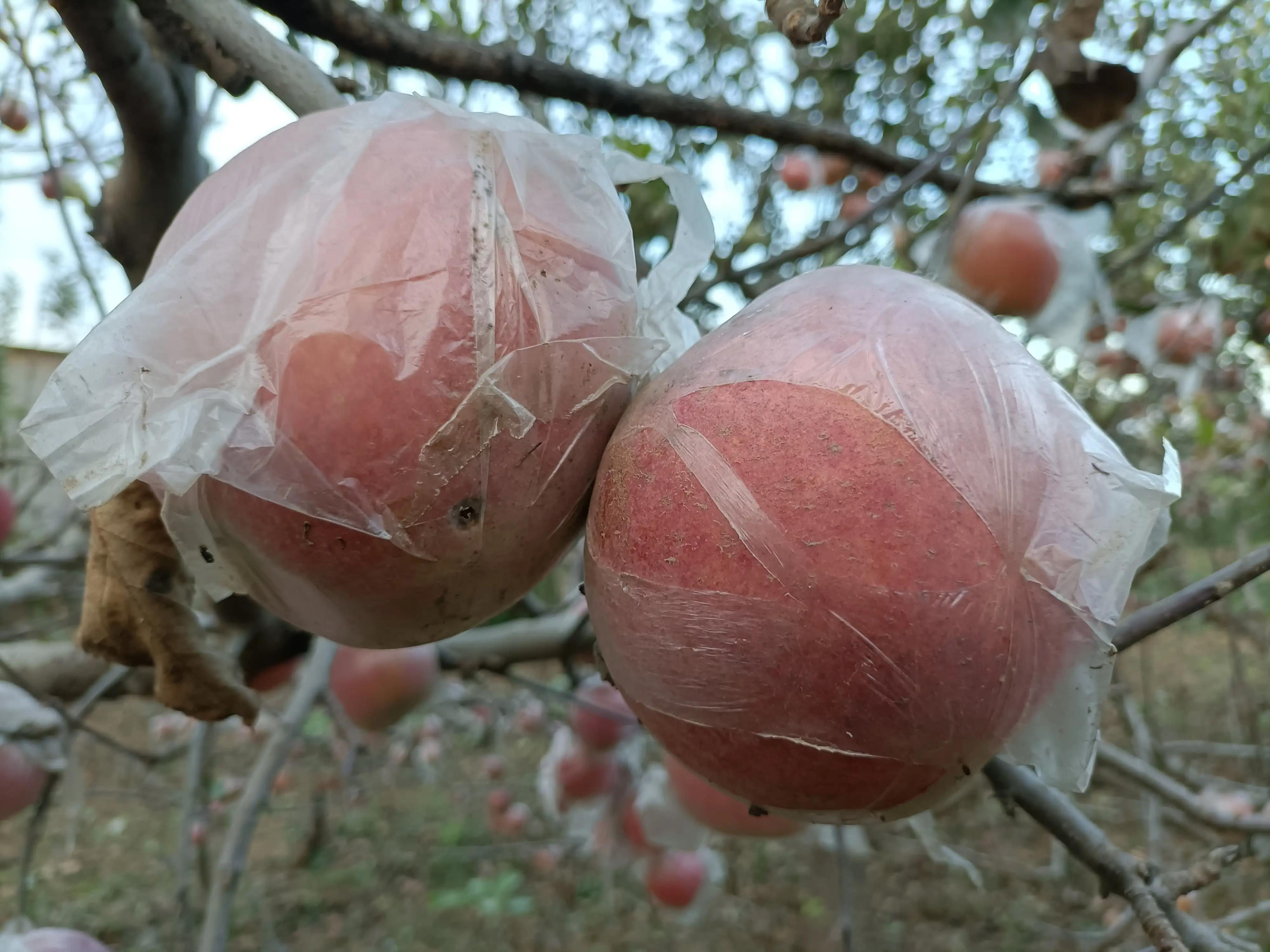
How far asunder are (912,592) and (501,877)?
3.33 m

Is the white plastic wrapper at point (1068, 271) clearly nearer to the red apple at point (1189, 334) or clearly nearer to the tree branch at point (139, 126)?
the red apple at point (1189, 334)

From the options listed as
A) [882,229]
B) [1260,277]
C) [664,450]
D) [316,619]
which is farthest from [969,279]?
[316,619]

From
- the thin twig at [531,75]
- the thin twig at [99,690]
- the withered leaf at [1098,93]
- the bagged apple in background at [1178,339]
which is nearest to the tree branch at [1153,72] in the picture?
the withered leaf at [1098,93]

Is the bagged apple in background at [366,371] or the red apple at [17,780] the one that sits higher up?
the bagged apple in background at [366,371]

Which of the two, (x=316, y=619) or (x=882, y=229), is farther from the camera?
(x=882, y=229)

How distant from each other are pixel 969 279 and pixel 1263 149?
→ 1.87ft

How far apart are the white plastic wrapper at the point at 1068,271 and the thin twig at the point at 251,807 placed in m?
1.55

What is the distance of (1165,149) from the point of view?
3.06 metres

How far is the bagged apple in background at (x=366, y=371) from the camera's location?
636 mm

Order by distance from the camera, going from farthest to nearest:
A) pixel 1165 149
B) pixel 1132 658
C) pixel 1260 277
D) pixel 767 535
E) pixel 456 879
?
pixel 1132 658, pixel 456 879, pixel 1165 149, pixel 1260 277, pixel 767 535

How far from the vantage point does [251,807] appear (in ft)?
4.00

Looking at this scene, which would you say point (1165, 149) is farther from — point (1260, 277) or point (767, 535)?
point (767, 535)

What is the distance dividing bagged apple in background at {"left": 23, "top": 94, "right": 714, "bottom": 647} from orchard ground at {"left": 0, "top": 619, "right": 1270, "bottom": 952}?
2.05 meters

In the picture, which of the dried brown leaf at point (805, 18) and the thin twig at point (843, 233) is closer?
the dried brown leaf at point (805, 18)
